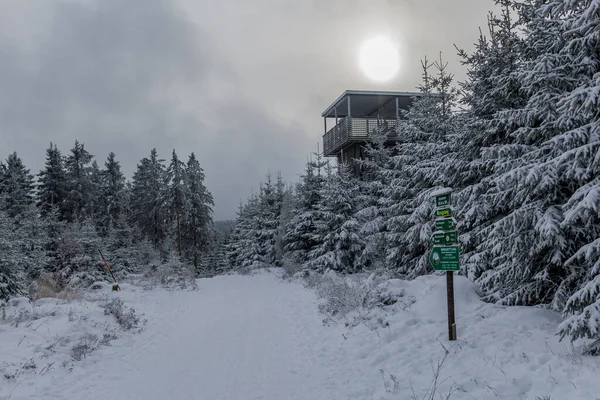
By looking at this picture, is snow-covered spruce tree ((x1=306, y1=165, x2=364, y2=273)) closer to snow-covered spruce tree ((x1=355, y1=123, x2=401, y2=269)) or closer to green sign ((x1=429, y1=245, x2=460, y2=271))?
snow-covered spruce tree ((x1=355, y1=123, x2=401, y2=269))

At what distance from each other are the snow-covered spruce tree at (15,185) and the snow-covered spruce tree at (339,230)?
87.6 ft

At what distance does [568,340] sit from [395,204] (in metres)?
10.1

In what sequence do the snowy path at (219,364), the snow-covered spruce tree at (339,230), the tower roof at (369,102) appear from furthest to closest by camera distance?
the tower roof at (369,102)
the snow-covered spruce tree at (339,230)
the snowy path at (219,364)

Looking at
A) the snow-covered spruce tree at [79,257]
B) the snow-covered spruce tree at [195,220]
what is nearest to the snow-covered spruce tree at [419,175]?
the snow-covered spruce tree at [79,257]

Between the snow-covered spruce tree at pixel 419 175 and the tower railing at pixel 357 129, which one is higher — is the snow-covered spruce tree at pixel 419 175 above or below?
below

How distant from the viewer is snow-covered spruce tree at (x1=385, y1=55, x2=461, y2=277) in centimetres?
1342

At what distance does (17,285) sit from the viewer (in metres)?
13.1

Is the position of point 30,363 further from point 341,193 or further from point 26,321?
point 341,193

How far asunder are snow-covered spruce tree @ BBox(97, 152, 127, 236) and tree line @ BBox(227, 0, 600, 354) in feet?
103

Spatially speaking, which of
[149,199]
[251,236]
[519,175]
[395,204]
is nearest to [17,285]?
[395,204]

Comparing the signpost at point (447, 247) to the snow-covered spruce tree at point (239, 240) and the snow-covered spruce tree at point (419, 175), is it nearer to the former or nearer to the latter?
the snow-covered spruce tree at point (419, 175)

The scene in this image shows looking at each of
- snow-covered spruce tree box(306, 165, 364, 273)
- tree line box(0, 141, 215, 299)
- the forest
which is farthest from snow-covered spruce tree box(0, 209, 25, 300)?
snow-covered spruce tree box(306, 165, 364, 273)

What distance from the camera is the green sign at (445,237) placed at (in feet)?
22.7

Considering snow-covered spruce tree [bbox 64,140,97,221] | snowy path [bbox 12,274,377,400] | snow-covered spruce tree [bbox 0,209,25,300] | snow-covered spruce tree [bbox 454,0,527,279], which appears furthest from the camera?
snow-covered spruce tree [bbox 64,140,97,221]
